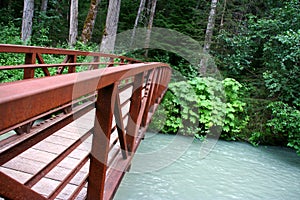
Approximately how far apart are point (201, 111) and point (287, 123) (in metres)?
2.24

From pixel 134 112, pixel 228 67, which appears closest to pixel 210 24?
pixel 228 67

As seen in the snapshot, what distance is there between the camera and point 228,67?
1156 centimetres

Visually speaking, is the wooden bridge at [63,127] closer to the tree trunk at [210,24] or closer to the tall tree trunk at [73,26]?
the tall tree trunk at [73,26]

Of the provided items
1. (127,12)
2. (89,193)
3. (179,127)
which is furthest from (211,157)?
(127,12)

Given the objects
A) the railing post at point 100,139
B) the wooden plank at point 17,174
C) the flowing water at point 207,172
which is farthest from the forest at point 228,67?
the railing post at point 100,139

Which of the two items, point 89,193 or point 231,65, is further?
point 231,65

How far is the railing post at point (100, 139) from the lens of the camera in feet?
3.51

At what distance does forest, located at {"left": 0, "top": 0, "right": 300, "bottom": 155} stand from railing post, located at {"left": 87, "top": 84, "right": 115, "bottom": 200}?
601 centimetres

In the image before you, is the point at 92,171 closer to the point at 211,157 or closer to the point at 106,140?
the point at 106,140

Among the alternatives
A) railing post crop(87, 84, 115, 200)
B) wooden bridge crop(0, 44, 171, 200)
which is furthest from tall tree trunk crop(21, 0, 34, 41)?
railing post crop(87, 84, 115, 200)

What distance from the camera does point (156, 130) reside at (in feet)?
24.6

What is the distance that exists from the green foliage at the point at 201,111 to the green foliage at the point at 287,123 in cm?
89

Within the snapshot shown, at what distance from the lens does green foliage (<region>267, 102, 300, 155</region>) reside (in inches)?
276

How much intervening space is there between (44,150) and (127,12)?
15279mm
